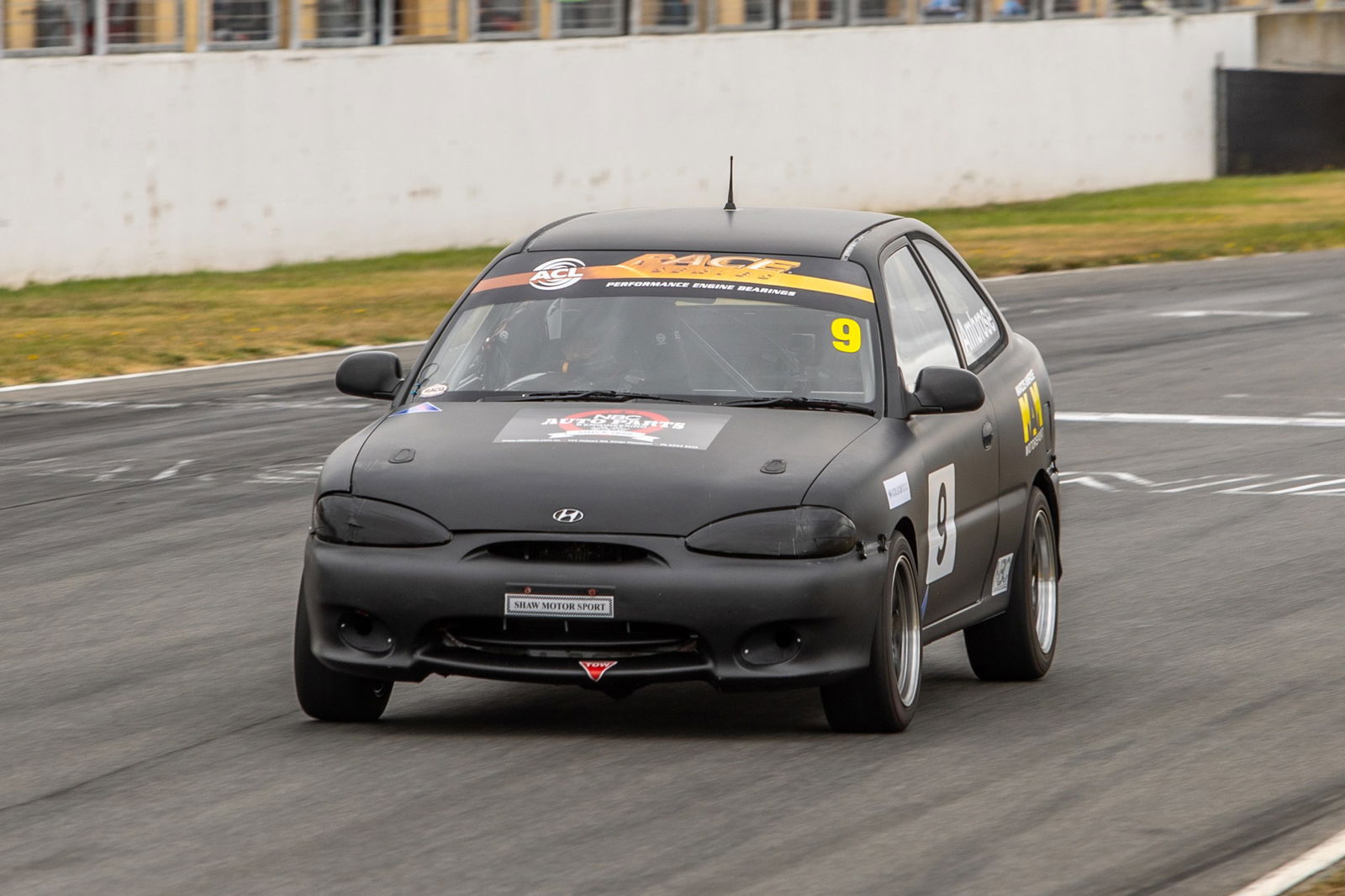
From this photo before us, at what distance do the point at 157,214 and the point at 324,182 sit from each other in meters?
2.36

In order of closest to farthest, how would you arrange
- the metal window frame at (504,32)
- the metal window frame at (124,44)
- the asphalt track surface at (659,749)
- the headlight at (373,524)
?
the asphalt track surface at (659,749) < the headlight at (373,524) < the metal window frame at (124,44) < the metal window frame at (504,32)

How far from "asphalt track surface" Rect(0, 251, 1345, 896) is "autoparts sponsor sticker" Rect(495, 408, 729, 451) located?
85 centimetres

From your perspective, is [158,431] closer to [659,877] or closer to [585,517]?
[585,517]

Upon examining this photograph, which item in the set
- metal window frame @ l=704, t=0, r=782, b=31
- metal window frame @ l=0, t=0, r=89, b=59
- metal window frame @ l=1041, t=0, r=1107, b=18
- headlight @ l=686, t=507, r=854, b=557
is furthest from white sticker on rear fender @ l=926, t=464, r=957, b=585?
metal window frame @ l=1041, t=0, r=1107, b=18

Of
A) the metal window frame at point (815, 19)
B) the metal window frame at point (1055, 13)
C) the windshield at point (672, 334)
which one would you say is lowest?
the windshield at point (672, 334)

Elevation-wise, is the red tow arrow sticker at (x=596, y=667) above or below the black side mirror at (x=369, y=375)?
below

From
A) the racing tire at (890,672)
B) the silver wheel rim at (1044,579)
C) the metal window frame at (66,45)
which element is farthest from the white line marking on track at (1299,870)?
the metal window frame at (66,45)

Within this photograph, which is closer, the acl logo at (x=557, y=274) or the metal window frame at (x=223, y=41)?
the acl logo at (x=557, y=274)

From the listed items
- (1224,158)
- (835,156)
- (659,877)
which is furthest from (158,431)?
(1224,158)

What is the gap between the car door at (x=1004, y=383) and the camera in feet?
26.8

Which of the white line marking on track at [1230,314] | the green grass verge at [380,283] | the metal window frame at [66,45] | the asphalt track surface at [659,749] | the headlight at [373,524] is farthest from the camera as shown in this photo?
the metal window frame at [66,45]

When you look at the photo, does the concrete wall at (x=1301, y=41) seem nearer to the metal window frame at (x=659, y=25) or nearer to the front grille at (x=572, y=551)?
the metal window frame at (x=659, y=25)

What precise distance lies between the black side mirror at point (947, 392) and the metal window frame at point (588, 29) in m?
24.0

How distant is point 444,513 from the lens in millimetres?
6793
